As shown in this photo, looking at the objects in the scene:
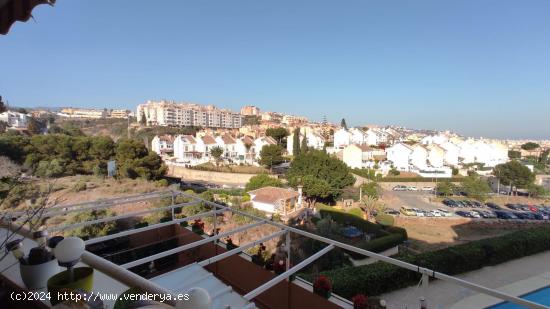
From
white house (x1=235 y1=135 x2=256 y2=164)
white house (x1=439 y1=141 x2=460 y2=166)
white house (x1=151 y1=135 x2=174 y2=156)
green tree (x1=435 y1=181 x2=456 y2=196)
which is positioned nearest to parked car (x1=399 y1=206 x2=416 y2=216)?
green tree (x1=435 y1=181 x2=456 y2=196)

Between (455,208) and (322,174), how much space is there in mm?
11979

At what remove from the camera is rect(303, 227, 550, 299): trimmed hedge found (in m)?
7.30

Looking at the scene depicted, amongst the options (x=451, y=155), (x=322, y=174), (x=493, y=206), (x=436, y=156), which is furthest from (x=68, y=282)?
(x=451, y=155)

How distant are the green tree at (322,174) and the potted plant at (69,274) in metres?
21.3

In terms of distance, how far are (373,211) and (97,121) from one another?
74.3m

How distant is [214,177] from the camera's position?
33656 millimetres

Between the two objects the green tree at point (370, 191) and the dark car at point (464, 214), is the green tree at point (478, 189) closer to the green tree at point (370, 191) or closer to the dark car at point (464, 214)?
the dark car at point (464, 214)

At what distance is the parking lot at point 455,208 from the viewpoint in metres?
21.8

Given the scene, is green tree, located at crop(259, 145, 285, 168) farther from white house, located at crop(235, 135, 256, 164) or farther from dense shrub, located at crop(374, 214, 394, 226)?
dense shrub, located at crop(374, 214, 394, 226)

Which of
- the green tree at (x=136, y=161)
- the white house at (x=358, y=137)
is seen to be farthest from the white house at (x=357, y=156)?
the green tree at (x=136, y=161)

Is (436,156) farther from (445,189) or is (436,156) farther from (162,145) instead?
(162,145)

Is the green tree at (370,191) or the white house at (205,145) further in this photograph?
the white house at (205,145)

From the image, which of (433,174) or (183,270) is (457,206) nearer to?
(433,174)

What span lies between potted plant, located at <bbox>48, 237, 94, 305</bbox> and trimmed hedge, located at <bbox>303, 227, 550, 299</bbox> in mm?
5950
